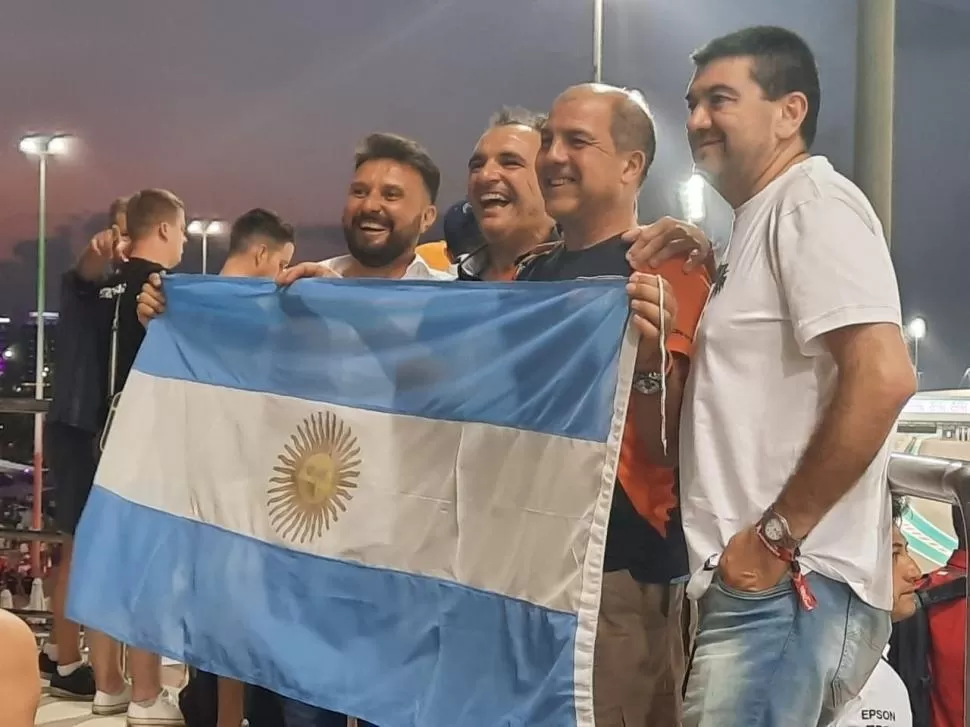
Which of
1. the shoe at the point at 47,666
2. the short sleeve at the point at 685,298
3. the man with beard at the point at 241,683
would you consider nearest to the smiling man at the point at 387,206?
the man with beard at the point at 241,683

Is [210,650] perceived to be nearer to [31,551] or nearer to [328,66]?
[31,551]

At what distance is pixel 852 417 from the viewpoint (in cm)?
135

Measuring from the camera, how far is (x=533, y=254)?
6.92 ft

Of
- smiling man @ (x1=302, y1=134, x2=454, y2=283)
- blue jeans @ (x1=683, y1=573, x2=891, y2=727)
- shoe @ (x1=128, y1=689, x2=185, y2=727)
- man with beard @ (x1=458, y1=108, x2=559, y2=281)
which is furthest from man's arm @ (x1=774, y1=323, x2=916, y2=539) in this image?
shoe @ (x1=128, y1=689, x2=185, y2=727)

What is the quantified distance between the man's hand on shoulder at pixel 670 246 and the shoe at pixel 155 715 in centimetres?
202

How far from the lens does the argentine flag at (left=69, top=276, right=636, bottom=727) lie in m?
1.71

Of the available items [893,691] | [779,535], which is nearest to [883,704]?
[893,691]

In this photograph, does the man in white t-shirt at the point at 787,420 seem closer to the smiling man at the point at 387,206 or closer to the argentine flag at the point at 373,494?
the argentine flag at the point at 373,494

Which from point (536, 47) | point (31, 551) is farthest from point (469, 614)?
point (536, 47)

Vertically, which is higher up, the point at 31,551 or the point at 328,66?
the point at 328,66

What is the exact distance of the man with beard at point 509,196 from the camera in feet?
7.34

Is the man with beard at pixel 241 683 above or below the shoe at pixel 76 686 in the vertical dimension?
above

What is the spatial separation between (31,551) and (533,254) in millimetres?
3819

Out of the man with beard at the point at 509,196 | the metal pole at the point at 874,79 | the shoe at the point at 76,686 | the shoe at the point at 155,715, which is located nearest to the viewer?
the man with beard at the point at 509,196
